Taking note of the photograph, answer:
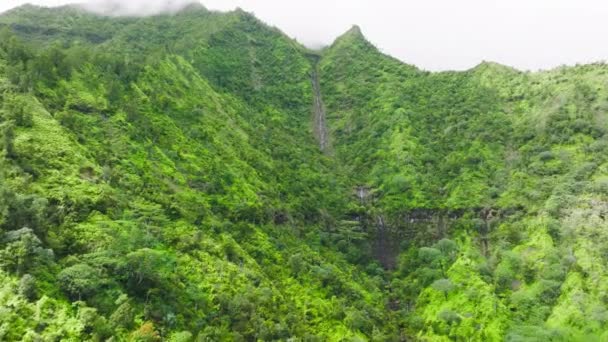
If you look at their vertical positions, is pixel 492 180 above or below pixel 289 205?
above

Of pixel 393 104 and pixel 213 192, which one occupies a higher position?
pixel 393 104

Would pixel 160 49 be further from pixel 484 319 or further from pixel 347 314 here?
pixel 484 319

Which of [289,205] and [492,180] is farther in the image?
[492,180]

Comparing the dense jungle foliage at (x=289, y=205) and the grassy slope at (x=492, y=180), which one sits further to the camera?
the grassy slope at (x=492, y=180)

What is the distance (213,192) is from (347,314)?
2452cm

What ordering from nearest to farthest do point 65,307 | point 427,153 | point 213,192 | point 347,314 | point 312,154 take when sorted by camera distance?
point 65,307, point 347,314, point 213,192, point 427,153, point 312,154

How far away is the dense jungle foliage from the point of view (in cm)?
3934

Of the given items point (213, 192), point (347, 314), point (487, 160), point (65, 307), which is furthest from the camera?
point (487, 160)

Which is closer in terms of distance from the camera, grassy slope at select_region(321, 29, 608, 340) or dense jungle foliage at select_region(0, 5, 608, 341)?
dense jungle foliage at select_region(0, 5, 608, 341)

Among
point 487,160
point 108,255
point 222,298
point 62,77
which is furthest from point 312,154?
point 108,255

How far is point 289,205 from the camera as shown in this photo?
77.7 metres

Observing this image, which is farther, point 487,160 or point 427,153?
point 427,153

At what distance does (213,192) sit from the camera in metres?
67.6

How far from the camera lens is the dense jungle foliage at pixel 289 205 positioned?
39344 mm
